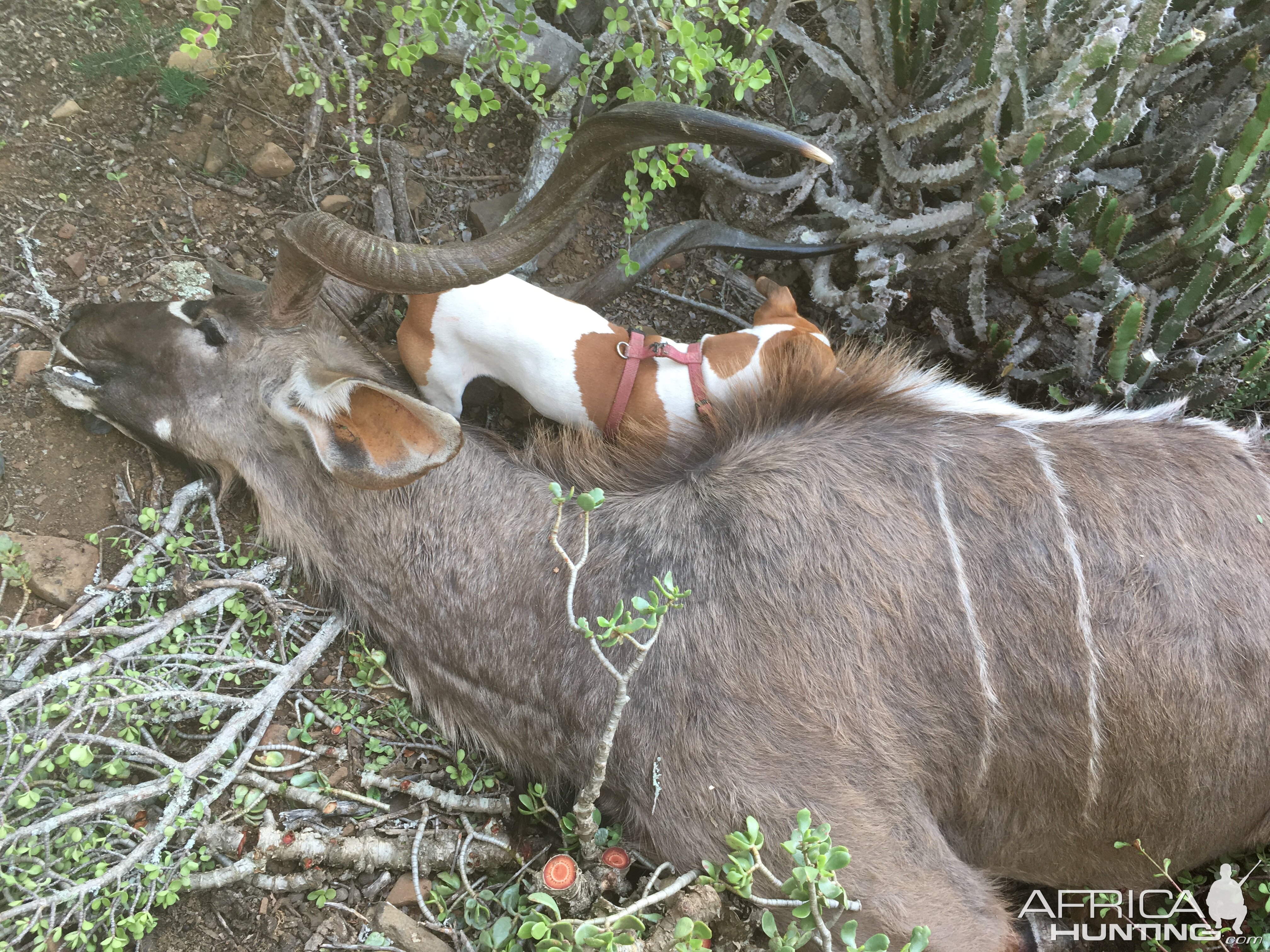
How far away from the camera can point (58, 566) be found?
2.60 meters

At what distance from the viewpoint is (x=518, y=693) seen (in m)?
2.52

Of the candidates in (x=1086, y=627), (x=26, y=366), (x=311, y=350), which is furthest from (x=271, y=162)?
(x=1086, y=627)

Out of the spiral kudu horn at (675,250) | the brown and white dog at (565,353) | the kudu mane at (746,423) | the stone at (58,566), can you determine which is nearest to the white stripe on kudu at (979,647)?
the kudu mane at (746,423)

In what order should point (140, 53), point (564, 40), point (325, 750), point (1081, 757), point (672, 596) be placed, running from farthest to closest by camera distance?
point (564, 40)
point (140, 53)
point (325, 750)
point (1081, 757)
point (672, 596)

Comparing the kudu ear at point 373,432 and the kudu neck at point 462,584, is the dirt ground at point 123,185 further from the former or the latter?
the kudu ear at point 373,432

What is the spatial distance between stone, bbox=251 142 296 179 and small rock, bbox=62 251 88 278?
68 cm

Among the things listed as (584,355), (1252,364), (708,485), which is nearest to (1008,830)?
(708,485)

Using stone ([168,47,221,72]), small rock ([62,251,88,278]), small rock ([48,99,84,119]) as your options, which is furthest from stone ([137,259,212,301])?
stone ([168,47,221,72])

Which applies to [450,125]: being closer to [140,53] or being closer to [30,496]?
[140,53]

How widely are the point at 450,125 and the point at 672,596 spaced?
2455 millimetres

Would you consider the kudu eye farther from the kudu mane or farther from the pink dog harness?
the pink dog harness

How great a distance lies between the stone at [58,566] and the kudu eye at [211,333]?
2.44ft

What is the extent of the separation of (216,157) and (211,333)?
2.96 ft

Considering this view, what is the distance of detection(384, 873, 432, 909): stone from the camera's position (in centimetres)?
239
